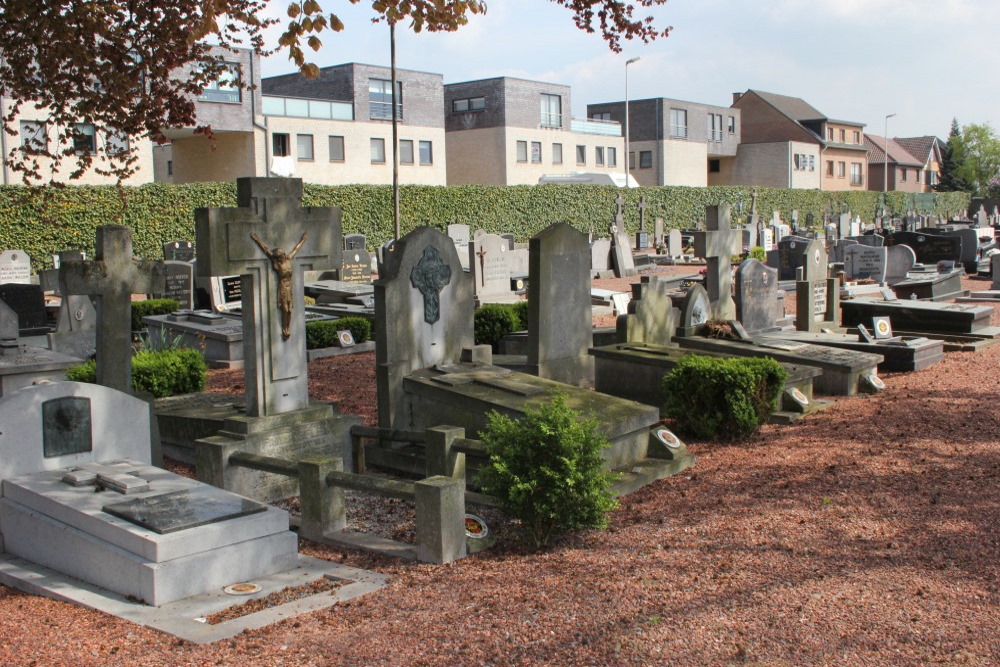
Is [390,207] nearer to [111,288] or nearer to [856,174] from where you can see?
[111,288]

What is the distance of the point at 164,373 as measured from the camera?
994cm

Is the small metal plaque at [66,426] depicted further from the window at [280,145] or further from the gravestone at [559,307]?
the window at [280,145]

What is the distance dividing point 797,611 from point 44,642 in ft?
12.3

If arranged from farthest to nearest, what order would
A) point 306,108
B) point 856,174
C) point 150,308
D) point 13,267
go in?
point 856,174, point 306,108, point 13,267, point 150,308

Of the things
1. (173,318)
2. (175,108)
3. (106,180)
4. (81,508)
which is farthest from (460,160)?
(81,508)

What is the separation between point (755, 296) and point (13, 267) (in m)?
14.0

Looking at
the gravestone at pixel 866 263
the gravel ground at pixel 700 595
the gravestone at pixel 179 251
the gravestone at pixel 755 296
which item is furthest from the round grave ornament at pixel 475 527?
the gravestone at pixel 179 251

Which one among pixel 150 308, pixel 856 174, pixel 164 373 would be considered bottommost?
pixel 164 373

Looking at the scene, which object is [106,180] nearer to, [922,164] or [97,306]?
[97,306]

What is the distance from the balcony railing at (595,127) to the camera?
5416cm

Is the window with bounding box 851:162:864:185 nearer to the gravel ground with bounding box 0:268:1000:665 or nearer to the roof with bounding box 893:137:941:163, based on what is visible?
the roof with bounding box 893:137:941:163

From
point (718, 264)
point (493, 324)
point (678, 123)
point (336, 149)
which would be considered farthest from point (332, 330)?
point (678, 123)

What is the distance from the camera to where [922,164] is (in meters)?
85.0

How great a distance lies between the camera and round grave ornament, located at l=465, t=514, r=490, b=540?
20.2 feet
